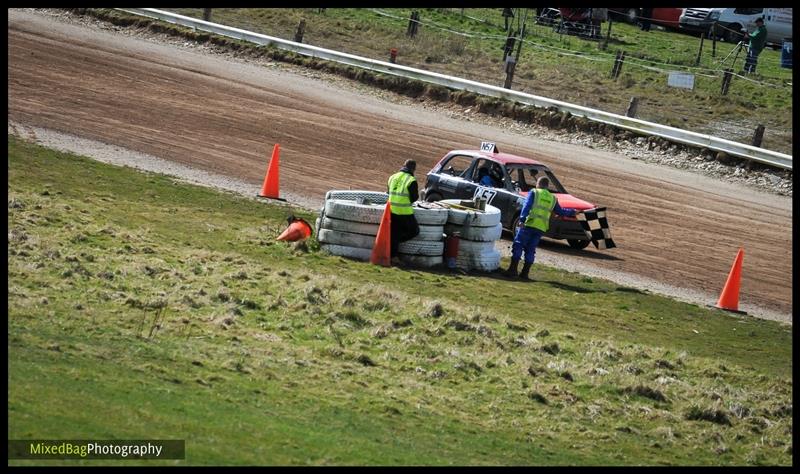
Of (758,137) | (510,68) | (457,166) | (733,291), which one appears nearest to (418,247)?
(733,291)

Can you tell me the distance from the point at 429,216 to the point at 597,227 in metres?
2.92

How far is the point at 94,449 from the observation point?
7203 mm

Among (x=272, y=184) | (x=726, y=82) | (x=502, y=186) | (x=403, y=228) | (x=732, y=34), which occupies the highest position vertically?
(x=732, y=34)

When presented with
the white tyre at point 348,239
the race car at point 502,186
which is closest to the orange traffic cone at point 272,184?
the race car at point 502,186

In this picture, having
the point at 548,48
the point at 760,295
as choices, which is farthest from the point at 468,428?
the point at 548,48

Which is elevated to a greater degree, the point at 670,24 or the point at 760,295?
the point at 670,24

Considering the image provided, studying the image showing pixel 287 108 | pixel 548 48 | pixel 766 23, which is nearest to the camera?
pixel 287 108

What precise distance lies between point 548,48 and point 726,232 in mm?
16478

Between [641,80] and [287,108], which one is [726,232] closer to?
[287,108]

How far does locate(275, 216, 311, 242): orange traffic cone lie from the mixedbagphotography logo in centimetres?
823

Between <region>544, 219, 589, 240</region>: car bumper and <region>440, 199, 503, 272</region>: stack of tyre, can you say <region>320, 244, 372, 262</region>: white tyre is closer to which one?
<region>440, 199, 503, 272</region>: stack of tyre

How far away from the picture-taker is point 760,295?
17.2 m

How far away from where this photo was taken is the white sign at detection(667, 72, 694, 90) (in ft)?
108

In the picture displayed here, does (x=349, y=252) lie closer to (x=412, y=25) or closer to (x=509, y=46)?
(x=509, y=46)
